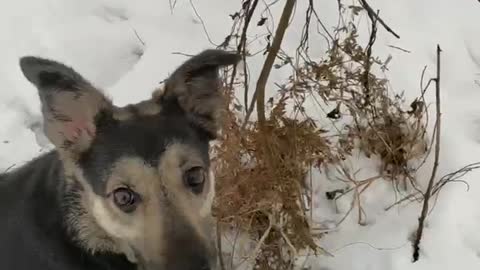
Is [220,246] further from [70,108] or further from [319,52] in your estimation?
[319,52]

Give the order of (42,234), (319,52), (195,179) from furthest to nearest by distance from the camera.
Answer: (319,52) < (42,234) < (195,179)

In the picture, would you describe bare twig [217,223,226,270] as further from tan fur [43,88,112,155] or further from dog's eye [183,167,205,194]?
tan fur [43,88,112,155]

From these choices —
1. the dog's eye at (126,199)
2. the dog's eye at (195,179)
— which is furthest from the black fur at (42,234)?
the dog's eye at (195,179)

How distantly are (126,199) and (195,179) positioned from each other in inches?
10.6

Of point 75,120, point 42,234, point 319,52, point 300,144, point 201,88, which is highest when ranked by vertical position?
point 319,52

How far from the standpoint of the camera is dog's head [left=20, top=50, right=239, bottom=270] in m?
3.41

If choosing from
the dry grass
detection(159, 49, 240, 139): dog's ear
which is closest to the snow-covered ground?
the dry grass

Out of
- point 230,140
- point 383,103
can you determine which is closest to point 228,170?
point 230,140

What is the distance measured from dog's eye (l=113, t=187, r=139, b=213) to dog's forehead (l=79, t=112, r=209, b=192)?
8 cm

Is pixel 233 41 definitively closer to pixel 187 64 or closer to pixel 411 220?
pixel 411 220

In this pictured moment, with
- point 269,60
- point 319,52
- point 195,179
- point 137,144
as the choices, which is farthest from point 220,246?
point 319,52

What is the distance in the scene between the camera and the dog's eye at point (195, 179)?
350 cm

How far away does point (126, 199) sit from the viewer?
11.3 ft

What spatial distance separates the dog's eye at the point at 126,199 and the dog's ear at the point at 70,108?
9.9 inches
